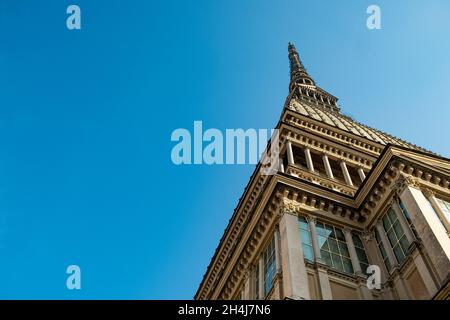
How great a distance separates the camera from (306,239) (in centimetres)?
2080

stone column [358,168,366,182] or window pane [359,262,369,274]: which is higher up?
stone column [358,168,366,182]

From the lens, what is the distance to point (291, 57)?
95938 mm

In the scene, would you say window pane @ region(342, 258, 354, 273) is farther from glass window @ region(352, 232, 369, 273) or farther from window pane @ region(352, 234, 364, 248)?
window pane @ region(352, 234, 364, 248)

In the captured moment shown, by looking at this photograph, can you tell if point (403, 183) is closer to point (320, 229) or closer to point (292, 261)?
point (320, 229)

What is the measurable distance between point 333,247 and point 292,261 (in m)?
3.26

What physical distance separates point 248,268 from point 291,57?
7736cm

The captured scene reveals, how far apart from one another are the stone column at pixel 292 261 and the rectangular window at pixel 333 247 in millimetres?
1304

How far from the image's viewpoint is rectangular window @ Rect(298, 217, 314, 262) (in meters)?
19.8

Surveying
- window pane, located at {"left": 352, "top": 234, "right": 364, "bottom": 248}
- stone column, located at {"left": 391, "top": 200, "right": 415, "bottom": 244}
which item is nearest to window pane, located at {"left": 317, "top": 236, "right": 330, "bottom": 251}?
window pane, located at {"left": 352, "top": 234, "right": 364, "bottom": 248}

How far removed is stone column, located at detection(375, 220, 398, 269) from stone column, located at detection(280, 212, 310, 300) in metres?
4.03

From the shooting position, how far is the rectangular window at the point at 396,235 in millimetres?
19531
